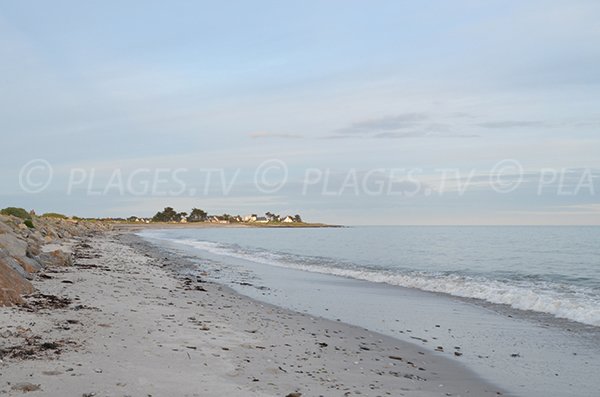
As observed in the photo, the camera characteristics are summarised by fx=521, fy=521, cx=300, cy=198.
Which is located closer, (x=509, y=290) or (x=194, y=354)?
(x=194, y=354)

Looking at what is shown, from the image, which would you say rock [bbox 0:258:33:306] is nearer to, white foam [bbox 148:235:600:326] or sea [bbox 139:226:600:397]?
sea [bbox 139:226:600:397]

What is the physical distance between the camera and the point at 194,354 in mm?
7293

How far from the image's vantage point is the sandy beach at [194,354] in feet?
19.0

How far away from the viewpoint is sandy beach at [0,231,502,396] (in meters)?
5.80

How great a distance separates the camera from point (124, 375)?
594cm

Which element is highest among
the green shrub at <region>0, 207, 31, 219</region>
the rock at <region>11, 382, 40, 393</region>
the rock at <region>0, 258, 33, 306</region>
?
the green shrub at <region>0, 207, 31, 219</region>

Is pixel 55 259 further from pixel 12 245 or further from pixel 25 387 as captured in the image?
pixel 25 387

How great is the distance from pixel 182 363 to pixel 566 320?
10.4 metres

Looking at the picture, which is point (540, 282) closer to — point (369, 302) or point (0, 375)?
point (369, 302)

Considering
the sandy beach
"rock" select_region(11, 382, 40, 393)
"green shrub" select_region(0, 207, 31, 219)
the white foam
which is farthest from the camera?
"green shrub" select_region(0, 207, 31, 219)

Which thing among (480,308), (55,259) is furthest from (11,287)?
(480,308)

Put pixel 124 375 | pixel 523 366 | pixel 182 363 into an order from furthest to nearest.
→ pixel 523 366
pixel 182 363
pixel 124 375

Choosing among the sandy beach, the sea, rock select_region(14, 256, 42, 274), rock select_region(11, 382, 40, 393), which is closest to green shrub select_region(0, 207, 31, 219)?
the sea

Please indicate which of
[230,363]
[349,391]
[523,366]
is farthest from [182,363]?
[523,366]
